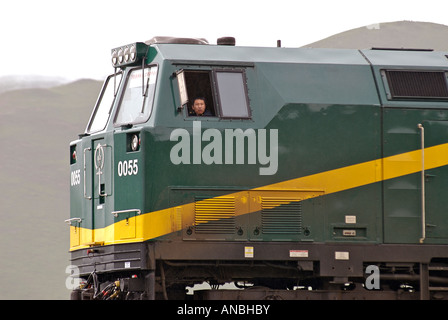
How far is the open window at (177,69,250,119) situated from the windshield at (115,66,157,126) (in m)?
0.54

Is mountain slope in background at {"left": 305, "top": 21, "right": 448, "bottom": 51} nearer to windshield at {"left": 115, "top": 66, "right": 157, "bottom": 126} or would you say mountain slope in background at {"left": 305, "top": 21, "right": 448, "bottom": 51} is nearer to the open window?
windshield at {"left": 115, "top": 66, "right": 157, "bottom": 126}

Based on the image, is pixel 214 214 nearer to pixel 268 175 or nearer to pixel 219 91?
pixel 268 175

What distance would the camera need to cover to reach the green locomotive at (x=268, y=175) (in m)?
13.6

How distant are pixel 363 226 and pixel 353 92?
2.16m

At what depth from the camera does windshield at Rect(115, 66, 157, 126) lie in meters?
13.8

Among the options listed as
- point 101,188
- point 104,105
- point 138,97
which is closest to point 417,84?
point 138,97

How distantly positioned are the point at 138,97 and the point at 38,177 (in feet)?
216

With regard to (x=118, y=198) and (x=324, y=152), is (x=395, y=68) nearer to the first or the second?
(x=324, y=152)

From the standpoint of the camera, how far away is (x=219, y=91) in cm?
1390

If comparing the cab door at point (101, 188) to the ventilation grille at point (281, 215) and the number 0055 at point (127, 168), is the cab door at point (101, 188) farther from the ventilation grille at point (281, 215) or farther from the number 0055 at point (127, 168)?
the ventilation grille at point (281, 215)

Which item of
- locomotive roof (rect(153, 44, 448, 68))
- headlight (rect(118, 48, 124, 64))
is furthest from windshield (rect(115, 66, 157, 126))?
locomotive roof (rect(153, 44, 448, 68))

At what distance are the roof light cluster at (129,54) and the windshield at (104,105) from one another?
0.27 meters
